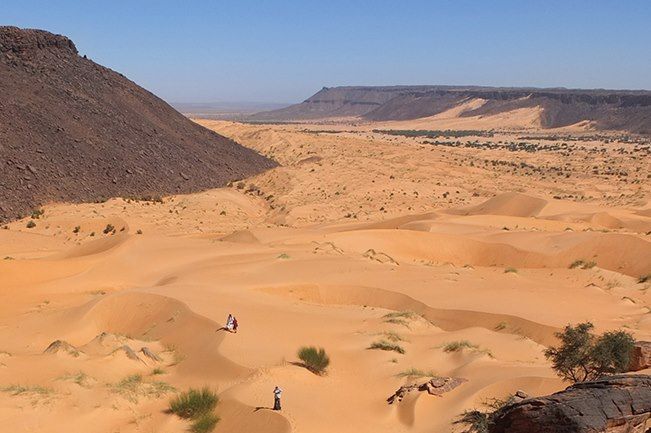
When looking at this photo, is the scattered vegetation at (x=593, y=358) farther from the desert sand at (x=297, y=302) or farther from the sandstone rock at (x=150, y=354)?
the sandstone rock at (x=150, y=354)

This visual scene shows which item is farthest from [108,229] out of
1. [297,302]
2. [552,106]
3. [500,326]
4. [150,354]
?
[552,106]

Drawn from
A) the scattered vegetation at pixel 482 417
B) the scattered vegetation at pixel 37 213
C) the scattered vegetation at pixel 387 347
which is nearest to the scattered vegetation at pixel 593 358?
the scattered vegetation at pixel 482 417

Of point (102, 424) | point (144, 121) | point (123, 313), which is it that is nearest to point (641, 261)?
point (123, 313)

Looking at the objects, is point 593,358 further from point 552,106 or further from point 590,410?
point 552,106

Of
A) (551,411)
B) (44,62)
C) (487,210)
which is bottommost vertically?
(487,210)

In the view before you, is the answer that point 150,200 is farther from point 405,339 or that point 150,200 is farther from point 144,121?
point 405,339
